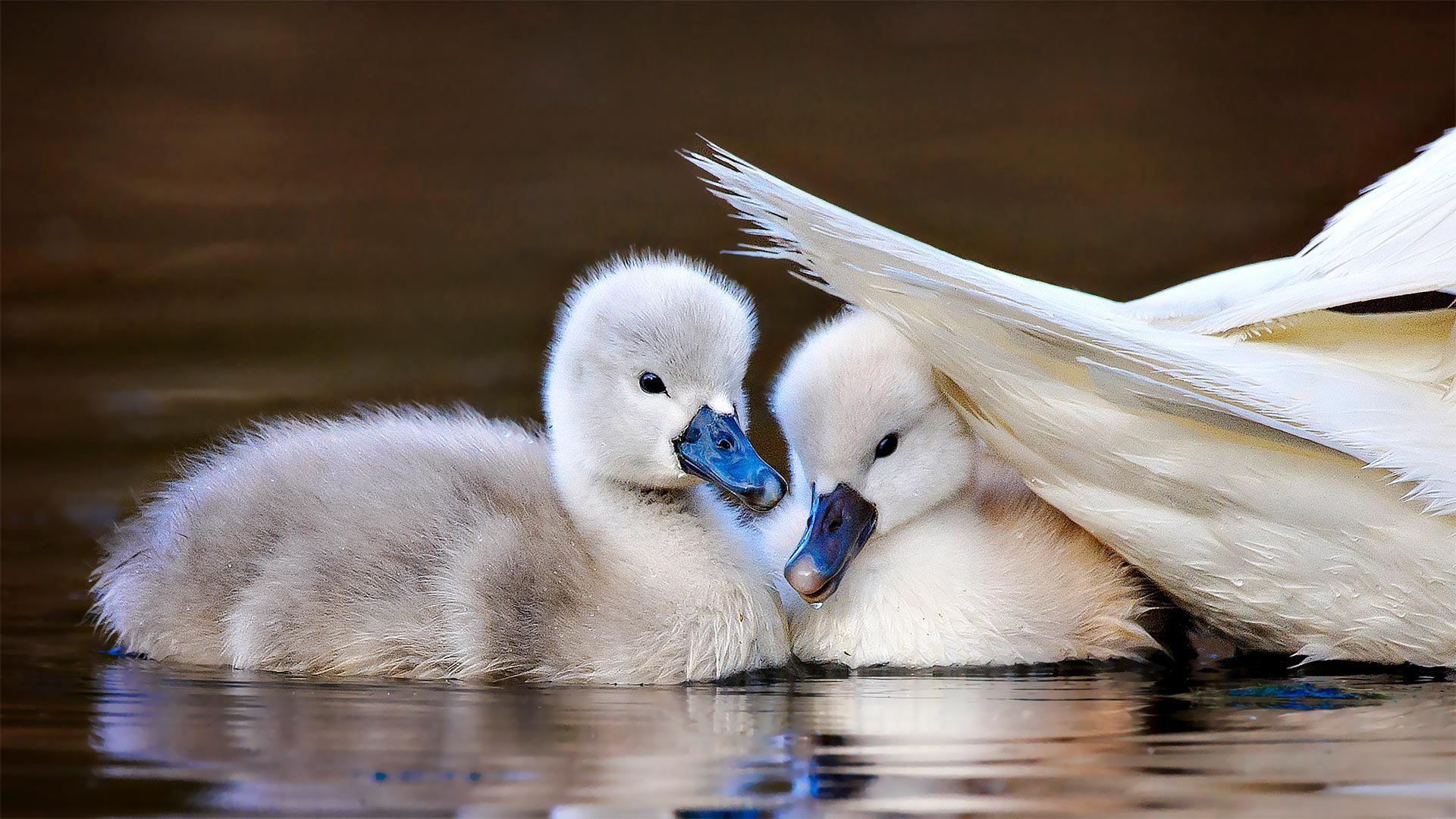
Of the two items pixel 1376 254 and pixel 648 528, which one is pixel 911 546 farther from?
pixel 1376 254

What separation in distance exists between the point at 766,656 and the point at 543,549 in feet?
0.99

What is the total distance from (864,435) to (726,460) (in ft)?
0.66

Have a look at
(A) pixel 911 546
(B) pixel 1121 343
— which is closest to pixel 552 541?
(A) pixel 911 546

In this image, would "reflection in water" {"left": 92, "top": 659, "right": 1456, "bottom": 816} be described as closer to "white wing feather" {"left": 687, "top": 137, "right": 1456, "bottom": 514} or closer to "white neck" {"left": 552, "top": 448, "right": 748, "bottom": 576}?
"white neck" {"left": 552, "top": 448, "right": 748, "bottom": 576}


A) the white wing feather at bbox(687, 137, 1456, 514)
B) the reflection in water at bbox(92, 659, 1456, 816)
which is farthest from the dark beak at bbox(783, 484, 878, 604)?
the white wing feather at bbox(687, 137, 1456, 514)

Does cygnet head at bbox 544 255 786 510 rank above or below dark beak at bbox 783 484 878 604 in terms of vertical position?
above

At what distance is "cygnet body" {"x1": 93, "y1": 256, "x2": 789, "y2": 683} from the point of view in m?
2.07

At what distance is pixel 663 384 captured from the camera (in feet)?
6.95

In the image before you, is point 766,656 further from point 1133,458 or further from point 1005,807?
point 1005,807

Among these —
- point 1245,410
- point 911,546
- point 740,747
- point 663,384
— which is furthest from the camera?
point 911,546

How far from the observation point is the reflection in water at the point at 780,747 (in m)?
1.44

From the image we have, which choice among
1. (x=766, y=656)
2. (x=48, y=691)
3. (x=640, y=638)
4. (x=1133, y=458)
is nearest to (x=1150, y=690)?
(x=1133, y=458)

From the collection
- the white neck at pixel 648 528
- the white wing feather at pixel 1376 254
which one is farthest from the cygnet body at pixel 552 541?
the white wing feather at pixel 1376 254

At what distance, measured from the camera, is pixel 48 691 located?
6.61 feet
